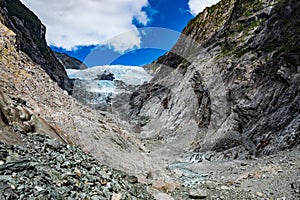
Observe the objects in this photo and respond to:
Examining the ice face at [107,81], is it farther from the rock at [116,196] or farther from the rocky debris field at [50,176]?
the rock at [116,196]

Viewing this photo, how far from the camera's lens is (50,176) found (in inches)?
268

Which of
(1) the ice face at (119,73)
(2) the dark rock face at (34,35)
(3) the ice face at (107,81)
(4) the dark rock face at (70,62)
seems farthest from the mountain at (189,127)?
(4) the dark rock face at (70,62)

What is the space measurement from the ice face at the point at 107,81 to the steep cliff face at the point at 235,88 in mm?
27113

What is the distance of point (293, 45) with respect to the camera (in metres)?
21.2

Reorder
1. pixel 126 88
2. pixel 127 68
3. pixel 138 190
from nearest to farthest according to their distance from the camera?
pixel 138 190 → pixel 126 88 → pixel 127 68

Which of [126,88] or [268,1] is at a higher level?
[126,88]

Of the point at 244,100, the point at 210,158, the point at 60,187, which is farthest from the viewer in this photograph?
the point at 244,100

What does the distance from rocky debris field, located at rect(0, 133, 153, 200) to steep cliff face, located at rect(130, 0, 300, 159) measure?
1192 centimetres

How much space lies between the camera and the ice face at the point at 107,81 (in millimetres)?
73812

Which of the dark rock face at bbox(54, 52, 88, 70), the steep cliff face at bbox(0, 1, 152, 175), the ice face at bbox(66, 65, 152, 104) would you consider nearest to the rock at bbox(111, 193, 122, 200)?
the steep cliff face at bbox(0, 1, 152, 175)

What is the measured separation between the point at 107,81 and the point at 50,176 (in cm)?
8122

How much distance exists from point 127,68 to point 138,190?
96.1 m

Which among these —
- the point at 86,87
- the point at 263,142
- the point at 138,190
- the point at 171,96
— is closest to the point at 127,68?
the point at 86,87

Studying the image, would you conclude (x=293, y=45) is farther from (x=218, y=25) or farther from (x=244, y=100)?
(x=218, y=25)
